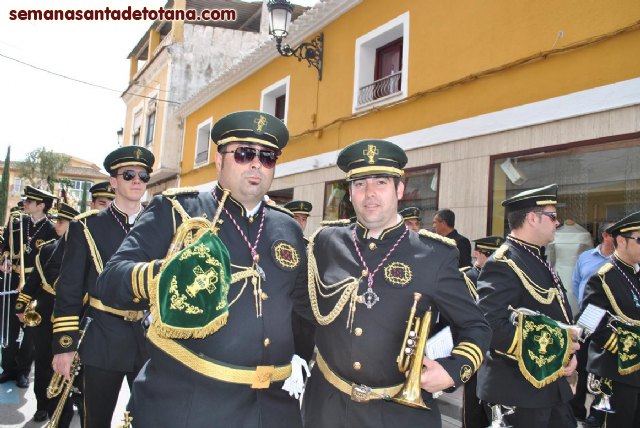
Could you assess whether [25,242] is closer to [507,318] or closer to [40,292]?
[40,292]

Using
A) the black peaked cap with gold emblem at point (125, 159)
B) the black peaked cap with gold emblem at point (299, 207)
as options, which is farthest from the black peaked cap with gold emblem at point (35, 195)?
the black peaked cap with gold emblem at point (299, 207)

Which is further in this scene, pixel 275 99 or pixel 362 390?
pixel 275 99

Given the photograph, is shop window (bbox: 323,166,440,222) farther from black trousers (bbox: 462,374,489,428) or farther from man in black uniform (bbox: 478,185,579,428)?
man in black uniform (bbox: 478,185,579,428)

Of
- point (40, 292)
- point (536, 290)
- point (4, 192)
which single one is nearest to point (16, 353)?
point (40, 292)

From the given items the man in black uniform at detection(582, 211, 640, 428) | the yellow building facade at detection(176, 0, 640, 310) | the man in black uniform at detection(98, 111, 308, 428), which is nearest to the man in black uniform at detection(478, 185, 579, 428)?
the man in black uniform at detection(582, 211, 640, 428)

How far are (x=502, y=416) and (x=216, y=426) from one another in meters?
2.31

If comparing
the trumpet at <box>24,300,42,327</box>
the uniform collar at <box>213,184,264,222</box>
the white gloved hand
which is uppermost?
the uniform collar at <box>213,184,264,222</box>

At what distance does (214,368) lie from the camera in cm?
239

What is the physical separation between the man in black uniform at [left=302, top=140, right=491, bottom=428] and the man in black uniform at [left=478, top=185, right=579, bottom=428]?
1.11 meters

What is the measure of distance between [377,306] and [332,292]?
0.25 meters

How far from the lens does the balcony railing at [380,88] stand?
33.3ft

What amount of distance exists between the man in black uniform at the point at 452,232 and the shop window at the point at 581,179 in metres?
0.55

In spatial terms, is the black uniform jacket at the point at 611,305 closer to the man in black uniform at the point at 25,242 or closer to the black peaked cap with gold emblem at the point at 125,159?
the black peaked cap with gold emblem at the point at 125,159

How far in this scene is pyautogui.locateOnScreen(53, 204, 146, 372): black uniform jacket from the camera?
369 centimetres
